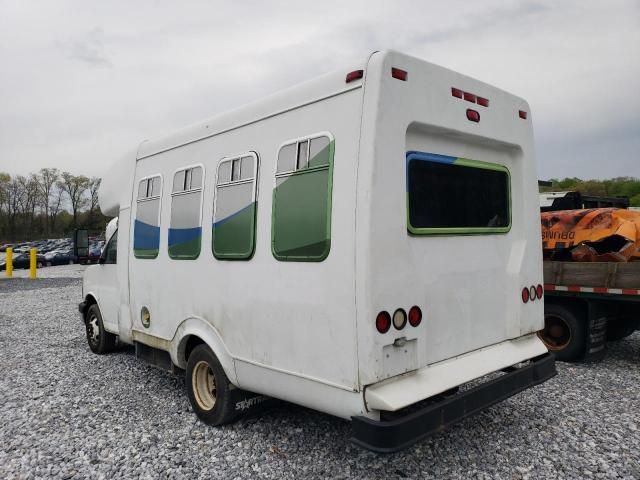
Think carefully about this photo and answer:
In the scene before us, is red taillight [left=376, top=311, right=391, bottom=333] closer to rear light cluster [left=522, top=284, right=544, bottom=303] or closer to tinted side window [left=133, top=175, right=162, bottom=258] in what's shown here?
rear light cluster [left=522, top=284, right=544, bottom=303]

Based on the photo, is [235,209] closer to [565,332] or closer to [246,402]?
[246,402]

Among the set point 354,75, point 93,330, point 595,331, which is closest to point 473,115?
point 354,75

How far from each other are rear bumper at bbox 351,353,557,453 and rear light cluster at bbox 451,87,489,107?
7.03ft

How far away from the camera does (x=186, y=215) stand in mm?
4703

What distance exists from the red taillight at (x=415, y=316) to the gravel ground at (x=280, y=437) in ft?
3.85

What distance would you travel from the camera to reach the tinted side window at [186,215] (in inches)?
179

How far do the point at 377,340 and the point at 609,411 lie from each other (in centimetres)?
308

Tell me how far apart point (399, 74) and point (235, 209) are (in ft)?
5.60

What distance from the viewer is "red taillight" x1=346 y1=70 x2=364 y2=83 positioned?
320 cm

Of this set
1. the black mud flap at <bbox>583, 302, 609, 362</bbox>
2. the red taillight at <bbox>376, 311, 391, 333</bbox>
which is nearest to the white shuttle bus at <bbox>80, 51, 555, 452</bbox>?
the red taillight at <bbox>376, 311, 391, 333</bbox>

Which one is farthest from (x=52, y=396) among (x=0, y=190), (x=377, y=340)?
(x=0, y=190)

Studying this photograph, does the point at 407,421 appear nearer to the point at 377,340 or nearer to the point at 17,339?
the point at 377,340

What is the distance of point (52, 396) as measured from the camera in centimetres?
539

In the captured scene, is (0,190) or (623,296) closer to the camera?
(623,296)
